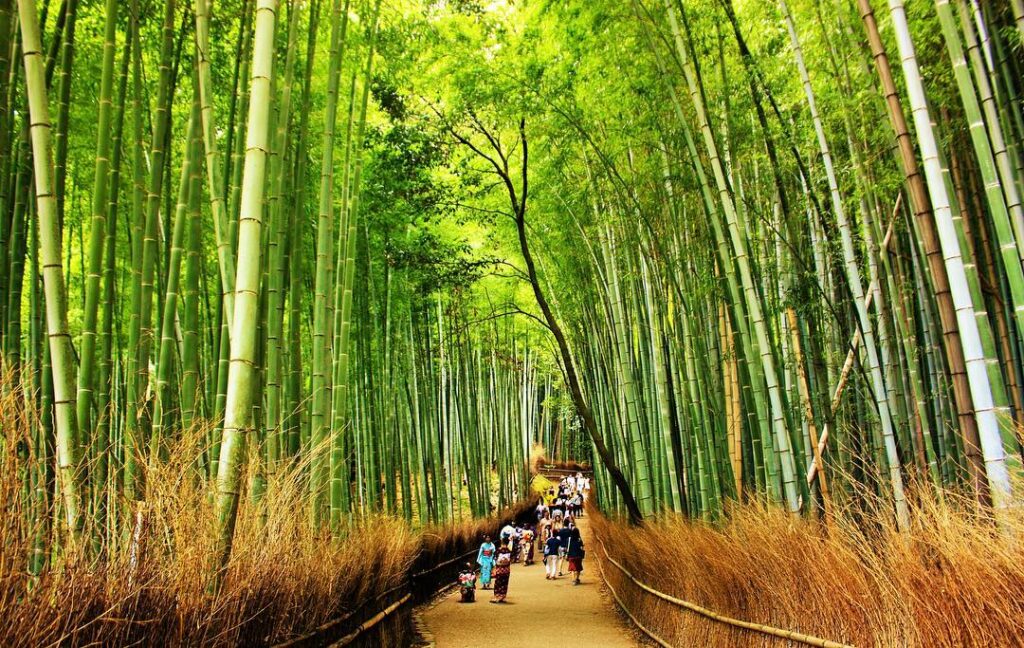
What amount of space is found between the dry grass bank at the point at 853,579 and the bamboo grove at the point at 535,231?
162 millimetres

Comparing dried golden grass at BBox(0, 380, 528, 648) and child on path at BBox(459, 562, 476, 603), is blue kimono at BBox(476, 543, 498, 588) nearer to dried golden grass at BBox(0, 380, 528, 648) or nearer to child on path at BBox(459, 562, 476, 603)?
child on path at BBox(459, 562, 476, 603)

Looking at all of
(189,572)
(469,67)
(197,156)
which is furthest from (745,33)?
(189,572)

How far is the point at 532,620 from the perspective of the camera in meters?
6.06

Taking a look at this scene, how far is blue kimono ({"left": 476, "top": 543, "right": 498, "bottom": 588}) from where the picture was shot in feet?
26.9

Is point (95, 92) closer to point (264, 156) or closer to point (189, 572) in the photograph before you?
point (264, 156)

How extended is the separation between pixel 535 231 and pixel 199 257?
19.4 ft

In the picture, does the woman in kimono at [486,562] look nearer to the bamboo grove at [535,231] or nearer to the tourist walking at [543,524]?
the bamboo grove at [535,231]

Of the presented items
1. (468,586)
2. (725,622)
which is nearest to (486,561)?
(468,586)

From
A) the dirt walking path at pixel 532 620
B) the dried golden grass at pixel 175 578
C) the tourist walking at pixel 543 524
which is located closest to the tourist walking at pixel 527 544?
the tourist walking at pixel 543 524

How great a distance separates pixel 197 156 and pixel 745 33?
3.58 meters

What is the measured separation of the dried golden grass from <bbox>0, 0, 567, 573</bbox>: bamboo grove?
0.05m

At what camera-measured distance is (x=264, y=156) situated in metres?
2.24

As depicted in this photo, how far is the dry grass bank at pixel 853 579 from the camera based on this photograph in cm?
176

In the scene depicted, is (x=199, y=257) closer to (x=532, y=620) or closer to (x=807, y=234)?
(x=807, y=234)
